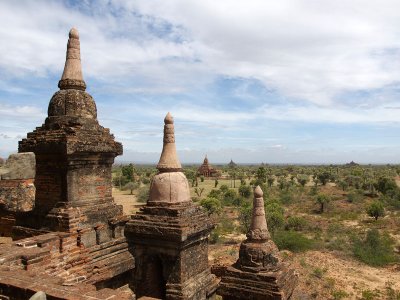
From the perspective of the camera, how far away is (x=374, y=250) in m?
18.8

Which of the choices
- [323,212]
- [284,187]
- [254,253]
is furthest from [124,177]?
[254,253]

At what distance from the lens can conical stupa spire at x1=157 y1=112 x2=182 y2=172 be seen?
6617 mm

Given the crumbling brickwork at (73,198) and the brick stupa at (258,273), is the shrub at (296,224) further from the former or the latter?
the crumbling brickwork at (73,198)

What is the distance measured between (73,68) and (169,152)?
223 centimetres

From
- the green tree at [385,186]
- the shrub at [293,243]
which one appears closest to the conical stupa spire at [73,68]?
the shrub at [293,243]

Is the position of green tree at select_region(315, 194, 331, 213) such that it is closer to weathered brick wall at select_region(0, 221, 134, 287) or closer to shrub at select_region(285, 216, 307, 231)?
shrub at select_region(285, 216, 307, 231)

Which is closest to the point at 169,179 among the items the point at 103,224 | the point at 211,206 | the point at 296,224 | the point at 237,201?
the point at 103,224

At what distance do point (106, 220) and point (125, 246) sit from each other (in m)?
0.59

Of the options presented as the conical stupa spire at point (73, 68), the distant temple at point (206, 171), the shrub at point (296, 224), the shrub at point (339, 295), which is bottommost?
the shrub at point (339, 295)

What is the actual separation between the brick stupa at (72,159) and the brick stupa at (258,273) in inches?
99.4

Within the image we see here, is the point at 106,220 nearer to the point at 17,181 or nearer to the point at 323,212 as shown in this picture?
the point at 17,181

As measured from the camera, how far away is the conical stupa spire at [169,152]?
6617 millimetres

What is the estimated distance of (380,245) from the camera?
761 inches

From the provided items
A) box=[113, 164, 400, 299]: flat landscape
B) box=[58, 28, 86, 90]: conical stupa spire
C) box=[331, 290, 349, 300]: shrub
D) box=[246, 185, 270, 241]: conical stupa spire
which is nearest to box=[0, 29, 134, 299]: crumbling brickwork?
box=[58, 28, 86, 90]: conical stupa spire
